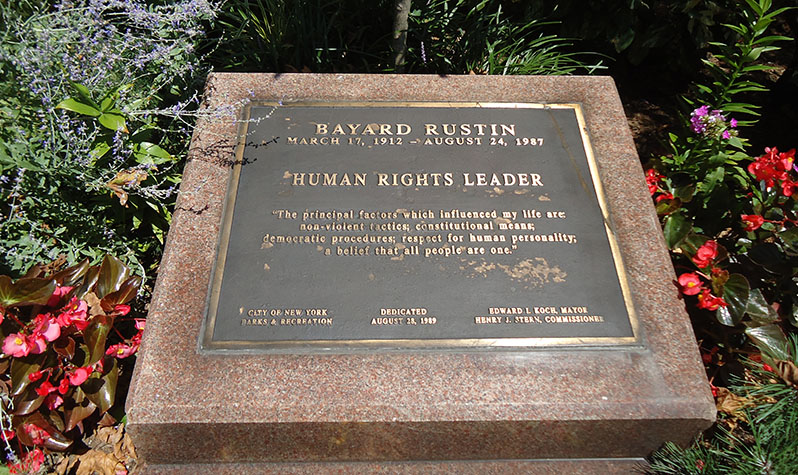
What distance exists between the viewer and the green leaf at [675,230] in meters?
2.50

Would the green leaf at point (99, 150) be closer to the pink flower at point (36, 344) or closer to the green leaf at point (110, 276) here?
the green leaf at point (110, 276)

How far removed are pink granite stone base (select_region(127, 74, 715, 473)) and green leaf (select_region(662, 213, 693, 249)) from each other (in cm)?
38


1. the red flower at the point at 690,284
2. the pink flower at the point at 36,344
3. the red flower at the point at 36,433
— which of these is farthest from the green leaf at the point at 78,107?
the red flower at the point at 690,284

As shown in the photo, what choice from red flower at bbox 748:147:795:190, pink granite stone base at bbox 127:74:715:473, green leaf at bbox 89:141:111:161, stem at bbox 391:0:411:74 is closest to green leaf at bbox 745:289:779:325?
pink granite stone base at bbox 127:74:715:473

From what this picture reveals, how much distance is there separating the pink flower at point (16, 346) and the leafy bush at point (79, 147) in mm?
696

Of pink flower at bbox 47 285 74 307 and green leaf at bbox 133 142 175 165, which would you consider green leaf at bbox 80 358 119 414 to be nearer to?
pink flower at bbox 47 285 74 307

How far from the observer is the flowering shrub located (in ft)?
7.15

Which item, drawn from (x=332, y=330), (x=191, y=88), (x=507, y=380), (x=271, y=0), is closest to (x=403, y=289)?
(x=332, y=330)

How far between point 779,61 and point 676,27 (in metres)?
1.69

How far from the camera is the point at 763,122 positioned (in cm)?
415

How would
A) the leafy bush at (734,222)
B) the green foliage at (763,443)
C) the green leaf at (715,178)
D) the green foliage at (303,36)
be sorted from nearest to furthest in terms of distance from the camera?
the green foliage at (763,443), the leafy bush at (734,222), the green leaf at (715,178), the green foliage at (303,36)

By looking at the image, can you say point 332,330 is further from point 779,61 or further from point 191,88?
point 779,61

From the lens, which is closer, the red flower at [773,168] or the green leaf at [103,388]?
the green leaf at [103,388]

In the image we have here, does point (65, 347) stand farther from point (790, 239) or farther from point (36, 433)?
point (790, 239)
